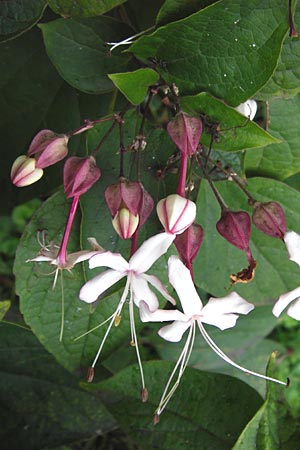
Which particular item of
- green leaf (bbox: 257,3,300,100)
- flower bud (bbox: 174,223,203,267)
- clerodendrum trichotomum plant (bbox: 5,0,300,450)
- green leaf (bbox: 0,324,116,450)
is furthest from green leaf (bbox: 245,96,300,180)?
green leaf (bbox: 0,324,116,450)

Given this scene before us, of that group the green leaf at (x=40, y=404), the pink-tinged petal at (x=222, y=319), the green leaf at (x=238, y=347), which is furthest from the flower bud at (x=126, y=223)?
the green leaf at (x=238, y=347)

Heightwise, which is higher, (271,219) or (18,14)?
(18,14)

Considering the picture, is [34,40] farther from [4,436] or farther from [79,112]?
[4,436]

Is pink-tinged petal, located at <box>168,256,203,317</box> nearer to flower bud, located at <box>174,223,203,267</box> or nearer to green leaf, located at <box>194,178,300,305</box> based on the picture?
flower bud, located at <box>174,223,203,267</box>

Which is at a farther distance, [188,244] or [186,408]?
[186,408]

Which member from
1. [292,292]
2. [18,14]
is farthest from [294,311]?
[18,14]

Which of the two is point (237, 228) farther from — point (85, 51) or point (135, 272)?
point (85, 51)

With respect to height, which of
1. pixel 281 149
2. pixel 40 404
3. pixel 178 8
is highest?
pixel 178 8

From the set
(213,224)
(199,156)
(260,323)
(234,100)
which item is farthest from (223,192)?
(260,323)
